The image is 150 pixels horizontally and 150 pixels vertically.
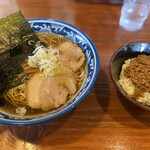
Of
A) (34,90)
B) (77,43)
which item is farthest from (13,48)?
(77,43)

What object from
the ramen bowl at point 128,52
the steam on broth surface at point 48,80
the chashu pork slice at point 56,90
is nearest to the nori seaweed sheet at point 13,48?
the steam on broth surface at point 48,80

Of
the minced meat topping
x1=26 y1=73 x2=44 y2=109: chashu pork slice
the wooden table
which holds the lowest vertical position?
the wooden table

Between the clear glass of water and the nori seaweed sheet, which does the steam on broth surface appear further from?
the clear glass of water

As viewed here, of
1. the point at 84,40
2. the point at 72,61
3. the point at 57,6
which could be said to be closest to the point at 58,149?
the point at 72,61

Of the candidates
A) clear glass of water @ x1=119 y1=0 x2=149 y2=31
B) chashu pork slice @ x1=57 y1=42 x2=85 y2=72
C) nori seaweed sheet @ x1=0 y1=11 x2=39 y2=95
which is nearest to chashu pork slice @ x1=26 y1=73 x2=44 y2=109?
nori seaweed sheet @ x1=0 y1=11 x2=39 y2=95

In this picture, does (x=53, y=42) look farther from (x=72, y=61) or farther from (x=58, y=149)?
(x=58, y=149)

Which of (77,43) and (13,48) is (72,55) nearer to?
(77,43)
